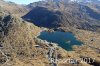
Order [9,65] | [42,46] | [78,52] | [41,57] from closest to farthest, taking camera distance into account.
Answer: [9,65], [41,57], [42,46], [78,52]

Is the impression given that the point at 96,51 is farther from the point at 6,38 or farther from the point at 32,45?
the point at 6,38

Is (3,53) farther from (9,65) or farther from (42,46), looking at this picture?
(42,46)

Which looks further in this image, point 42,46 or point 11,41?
point 42,46

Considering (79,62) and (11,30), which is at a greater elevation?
(11,30)

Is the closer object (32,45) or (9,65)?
(9,65)

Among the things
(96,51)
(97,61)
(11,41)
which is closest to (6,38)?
(11,41)

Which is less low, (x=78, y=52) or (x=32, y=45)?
(x=32, y=45)

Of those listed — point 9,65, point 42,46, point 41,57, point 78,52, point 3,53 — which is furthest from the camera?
point 78,52

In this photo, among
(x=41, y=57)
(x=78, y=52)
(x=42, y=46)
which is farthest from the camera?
(x=78, y=52)

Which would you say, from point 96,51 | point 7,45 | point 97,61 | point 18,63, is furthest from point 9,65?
point 96,51
